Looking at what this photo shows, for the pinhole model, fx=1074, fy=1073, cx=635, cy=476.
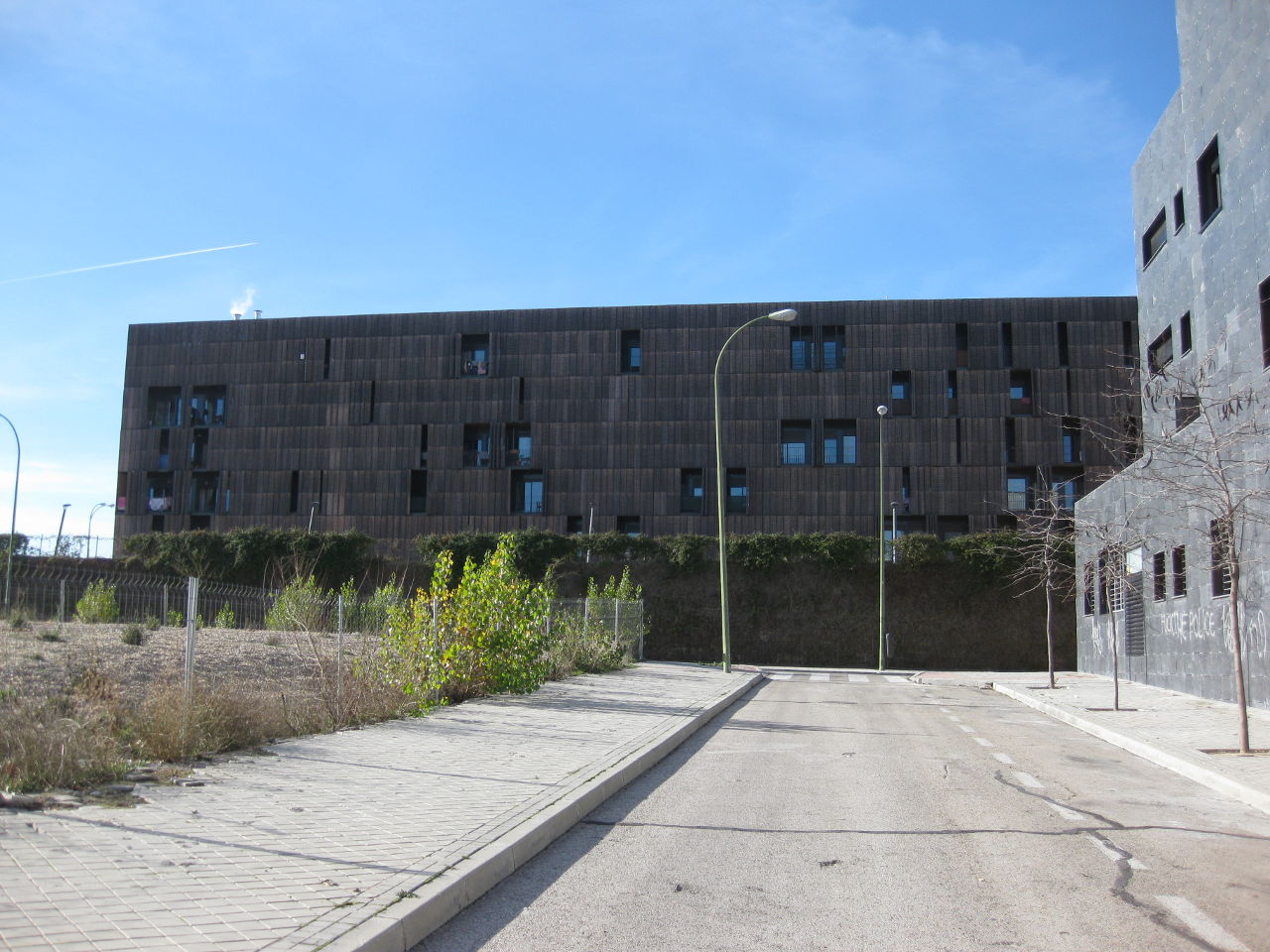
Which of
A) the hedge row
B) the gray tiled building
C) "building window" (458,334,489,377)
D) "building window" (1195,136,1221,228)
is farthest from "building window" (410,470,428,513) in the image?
"building window" (1195,136,1221,228)

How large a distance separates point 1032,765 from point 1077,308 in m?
50.0

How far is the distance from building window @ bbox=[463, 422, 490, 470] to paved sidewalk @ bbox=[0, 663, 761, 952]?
49.8 m

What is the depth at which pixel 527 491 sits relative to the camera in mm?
60531

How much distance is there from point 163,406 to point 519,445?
2190 cm

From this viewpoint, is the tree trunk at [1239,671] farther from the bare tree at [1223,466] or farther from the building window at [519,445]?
the building window at [519,445]

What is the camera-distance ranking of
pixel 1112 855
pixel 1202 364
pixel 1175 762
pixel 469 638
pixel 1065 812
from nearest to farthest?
pixel 1112 855 → pixel 1065 812 → pixel 1175 762 → pixel 1202 364 → pixel 469 638

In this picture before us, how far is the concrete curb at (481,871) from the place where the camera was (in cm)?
478

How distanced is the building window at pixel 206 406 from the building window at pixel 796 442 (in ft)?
107

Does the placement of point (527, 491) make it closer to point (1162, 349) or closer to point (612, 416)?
point (612, 416)

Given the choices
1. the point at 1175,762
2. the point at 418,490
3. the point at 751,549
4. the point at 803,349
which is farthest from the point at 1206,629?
the point at 418,490

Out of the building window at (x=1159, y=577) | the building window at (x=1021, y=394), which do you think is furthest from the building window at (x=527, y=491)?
the building window at (x=1159, y=577)

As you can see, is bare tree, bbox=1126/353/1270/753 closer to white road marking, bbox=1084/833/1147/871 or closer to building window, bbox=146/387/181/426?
white road marking, bbox=1084/833/1147/871

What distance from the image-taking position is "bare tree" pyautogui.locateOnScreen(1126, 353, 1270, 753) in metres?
12.9

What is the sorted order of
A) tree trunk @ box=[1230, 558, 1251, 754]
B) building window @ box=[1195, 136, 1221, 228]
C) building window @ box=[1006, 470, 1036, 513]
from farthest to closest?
1. building window @ box=[1006, 470, 1036, 513]
2. building window @ box=[1195, 136, 1221, 228]
3. tree trunk @ box=[1230, 558, 1251, 754]
